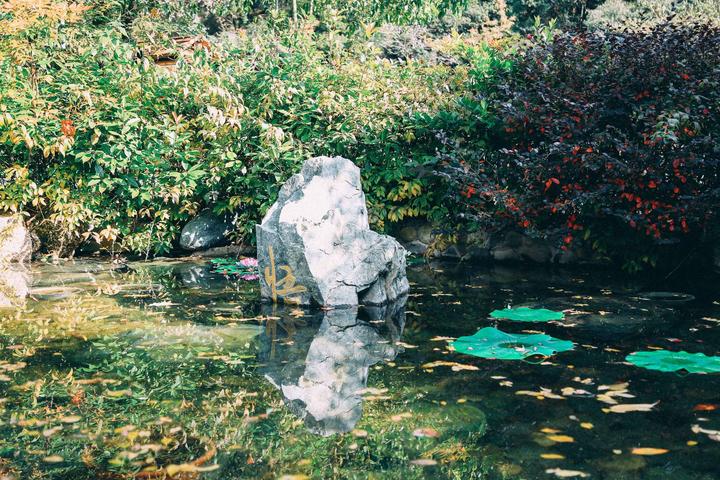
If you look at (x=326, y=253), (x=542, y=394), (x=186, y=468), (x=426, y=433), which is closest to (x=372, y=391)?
(x=426, y=433)

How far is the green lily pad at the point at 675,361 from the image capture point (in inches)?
187

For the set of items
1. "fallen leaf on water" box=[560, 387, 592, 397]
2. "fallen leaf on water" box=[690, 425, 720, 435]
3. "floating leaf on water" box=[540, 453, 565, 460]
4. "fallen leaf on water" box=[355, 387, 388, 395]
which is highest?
"floating leaf on water" box=[540, 453, 565, 460]

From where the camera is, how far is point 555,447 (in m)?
3.54

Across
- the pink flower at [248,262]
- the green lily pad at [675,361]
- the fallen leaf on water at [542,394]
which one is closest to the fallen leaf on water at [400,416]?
the fallen leaf on water at [542,394]

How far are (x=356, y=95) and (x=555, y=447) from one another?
7.61m

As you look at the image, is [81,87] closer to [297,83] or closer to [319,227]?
[297,83]

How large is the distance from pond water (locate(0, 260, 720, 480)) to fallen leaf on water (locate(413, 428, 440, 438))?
0.5 inches

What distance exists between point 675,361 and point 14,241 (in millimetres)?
8372

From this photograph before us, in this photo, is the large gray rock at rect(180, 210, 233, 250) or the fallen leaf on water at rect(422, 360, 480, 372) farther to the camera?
the large gray rock at rect(180, 210, 233, 250)

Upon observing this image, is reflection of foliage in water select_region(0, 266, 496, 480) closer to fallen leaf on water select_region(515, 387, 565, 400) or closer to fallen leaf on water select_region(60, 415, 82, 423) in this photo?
fallen leaf on water select_region(60, 415, 82, 423)

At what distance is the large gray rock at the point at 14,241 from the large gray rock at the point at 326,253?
14.1ft

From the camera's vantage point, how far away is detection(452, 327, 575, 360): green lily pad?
5145mm

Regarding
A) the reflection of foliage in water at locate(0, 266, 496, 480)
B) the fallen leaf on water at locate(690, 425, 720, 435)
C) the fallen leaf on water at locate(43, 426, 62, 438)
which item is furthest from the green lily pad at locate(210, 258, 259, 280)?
the fallen leaf on water at locate(690, 425, 720, 435)

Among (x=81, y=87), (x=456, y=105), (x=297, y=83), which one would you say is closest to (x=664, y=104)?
(x=456, y=105)
